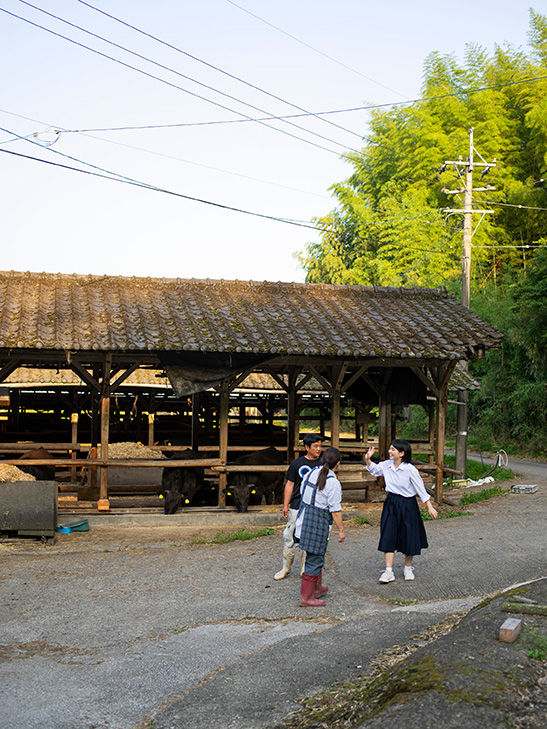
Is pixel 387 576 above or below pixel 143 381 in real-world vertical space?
below

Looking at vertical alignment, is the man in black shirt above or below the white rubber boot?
above

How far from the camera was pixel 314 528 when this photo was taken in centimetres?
704

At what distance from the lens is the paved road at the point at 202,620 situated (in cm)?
473

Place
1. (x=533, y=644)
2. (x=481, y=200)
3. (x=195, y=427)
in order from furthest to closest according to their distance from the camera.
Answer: (x=481, y=200) < (x=195, y=427) < (x=533, y=644)

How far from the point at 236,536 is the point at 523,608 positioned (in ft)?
21.4

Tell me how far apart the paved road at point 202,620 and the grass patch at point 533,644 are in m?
1.11

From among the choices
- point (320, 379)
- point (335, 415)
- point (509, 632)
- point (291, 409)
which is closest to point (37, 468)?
point (291, 409)

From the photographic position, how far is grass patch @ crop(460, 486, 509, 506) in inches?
600

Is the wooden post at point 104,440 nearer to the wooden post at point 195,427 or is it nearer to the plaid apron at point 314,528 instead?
the wooden post at point 195,427

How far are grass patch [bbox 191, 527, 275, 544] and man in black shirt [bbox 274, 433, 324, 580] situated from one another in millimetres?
2853

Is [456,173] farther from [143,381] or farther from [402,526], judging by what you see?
[402,526]

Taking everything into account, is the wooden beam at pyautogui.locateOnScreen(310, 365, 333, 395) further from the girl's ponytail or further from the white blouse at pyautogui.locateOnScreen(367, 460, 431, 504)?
the girl's ponytail

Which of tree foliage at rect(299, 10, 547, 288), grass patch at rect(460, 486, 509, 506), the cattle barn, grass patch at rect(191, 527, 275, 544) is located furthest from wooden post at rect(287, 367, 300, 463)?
tree foliage at rect(299, 10, 547, 288)

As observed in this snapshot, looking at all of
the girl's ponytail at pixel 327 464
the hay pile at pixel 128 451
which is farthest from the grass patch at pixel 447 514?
the hay pile at pixel 128 451
